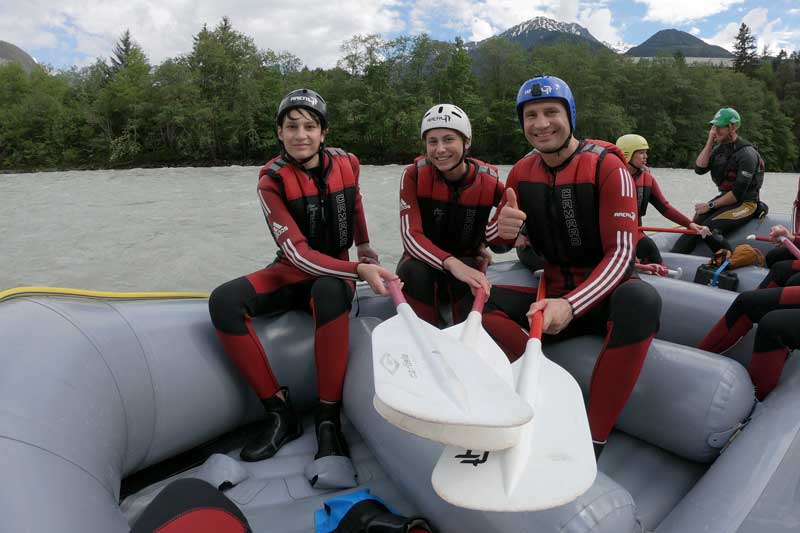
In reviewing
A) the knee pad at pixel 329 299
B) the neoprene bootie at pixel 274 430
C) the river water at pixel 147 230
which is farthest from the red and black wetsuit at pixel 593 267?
the river water at pixel 147 230

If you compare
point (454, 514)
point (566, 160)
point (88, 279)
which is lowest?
point (88, 279)

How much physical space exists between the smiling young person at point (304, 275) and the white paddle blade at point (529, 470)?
0.76 m

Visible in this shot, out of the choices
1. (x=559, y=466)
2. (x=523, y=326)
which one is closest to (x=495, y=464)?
(x=559, y=466)

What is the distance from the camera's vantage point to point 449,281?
225 cm

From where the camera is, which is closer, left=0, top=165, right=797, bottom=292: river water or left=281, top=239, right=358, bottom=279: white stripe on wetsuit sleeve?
left=281, top=239, right=358, bottom=279: white stripe on wetsuit sleeve

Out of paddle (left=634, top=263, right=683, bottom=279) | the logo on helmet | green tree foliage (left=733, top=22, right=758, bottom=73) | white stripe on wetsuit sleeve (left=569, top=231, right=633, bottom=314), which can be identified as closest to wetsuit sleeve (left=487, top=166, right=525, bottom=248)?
white stripe on wetsuit sleeve (left=569, top=231, right=633, bottom=314)

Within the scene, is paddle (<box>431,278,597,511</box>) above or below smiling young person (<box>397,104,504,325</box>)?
below

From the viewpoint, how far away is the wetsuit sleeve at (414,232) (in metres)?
2.12

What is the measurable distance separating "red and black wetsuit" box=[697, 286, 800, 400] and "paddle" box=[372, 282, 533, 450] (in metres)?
0.95

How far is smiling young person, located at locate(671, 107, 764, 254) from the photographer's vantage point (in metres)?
4.05

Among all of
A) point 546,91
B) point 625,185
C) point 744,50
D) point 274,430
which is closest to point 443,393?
point 274,430

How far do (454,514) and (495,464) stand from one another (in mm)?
256

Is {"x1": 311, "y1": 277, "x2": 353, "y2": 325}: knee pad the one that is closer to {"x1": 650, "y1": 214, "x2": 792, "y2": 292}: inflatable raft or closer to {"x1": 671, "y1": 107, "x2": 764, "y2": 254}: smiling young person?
{"x1": 650, "y1": 214, "x2": 792, "y2": 292}: inflatable raft

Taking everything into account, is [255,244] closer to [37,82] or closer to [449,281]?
[449,281]
